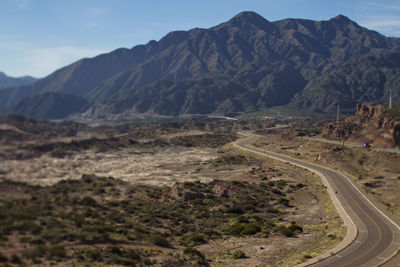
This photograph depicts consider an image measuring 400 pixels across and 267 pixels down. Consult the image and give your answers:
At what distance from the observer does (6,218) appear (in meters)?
20.4

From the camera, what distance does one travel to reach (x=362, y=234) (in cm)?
4403

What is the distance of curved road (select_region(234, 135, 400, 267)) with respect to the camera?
116ft

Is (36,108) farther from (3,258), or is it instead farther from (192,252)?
(3,258)

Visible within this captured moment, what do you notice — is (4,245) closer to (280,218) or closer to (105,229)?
(105,229)

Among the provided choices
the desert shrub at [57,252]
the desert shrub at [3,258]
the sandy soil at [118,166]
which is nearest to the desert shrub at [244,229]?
the sandy soil at [118,166]

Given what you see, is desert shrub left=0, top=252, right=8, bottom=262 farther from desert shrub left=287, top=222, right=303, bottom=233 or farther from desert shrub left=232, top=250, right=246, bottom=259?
desert shrub left=287, top=222, right=303, bottom=233

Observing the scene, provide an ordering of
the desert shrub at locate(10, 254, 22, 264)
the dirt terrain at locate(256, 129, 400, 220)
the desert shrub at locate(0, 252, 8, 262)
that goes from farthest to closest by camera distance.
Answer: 1. the dirt terrain at locate(256, 129, 400, 220)
2. the desert shrub at locate(10, 254, 22, 264)
3. the desert shrub at locate(0, 252, 8, 262)

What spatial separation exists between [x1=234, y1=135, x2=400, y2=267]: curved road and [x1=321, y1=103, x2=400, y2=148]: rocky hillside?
4941 centimetres

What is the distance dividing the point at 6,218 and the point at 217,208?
43904 millimetres

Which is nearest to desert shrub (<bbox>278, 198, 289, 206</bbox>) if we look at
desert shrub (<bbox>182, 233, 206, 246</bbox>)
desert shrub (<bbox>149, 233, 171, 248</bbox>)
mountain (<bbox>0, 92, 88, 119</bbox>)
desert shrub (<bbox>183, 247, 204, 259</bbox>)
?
desert shrub (<bbox>182, 233, 206, 246</bbox>)

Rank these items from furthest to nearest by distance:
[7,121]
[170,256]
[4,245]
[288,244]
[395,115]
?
[395,115] → [288,244] → [170,256] → [7,121] → [4,245]

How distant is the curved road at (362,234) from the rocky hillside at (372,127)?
162ft

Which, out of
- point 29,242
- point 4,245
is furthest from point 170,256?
point 4,245

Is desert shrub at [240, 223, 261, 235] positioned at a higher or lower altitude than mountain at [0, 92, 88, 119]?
lower
